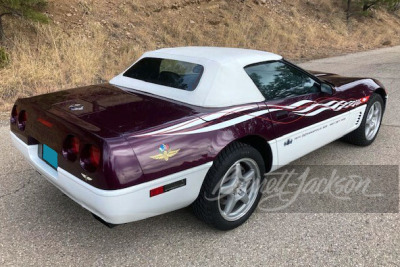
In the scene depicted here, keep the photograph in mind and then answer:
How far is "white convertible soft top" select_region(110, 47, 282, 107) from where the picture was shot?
3018mm

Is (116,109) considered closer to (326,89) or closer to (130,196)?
(130,196)

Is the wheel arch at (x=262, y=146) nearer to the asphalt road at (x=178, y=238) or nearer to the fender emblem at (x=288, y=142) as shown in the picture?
the fender emblem at (x=288, y=142)

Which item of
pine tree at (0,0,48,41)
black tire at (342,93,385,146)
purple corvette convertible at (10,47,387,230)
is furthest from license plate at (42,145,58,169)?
pine tree at (0,0,48,41)

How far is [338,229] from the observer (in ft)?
9.93

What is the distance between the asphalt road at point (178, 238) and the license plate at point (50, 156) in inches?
22.9

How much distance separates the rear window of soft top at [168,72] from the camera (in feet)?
10.5

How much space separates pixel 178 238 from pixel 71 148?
108 centimetres

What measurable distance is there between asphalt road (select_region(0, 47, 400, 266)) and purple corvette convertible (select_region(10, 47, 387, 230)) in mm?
241

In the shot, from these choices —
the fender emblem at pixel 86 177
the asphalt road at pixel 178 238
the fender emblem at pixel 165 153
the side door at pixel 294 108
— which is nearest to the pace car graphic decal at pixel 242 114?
the side door at pixel 294 108

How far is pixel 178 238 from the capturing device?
2912 mm

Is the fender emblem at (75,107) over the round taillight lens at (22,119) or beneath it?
over

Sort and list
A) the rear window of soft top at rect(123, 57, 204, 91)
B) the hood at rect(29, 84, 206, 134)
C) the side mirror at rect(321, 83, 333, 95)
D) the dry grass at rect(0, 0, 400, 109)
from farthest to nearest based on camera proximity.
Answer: the dry grass at rect(0, 0, 400, 109), the side mirror at rect(321, 83, 333, 95), the rear window of soft top at rect(123, 57, 204, 91), the hood at rect(29, 84, 206, 134)

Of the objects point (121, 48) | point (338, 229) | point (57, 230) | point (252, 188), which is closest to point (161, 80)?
point (252, 188)

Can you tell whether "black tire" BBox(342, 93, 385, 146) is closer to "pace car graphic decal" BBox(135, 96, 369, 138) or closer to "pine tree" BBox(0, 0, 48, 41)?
"pace car graphic decal" BBox(135, 96, 369, 138)
